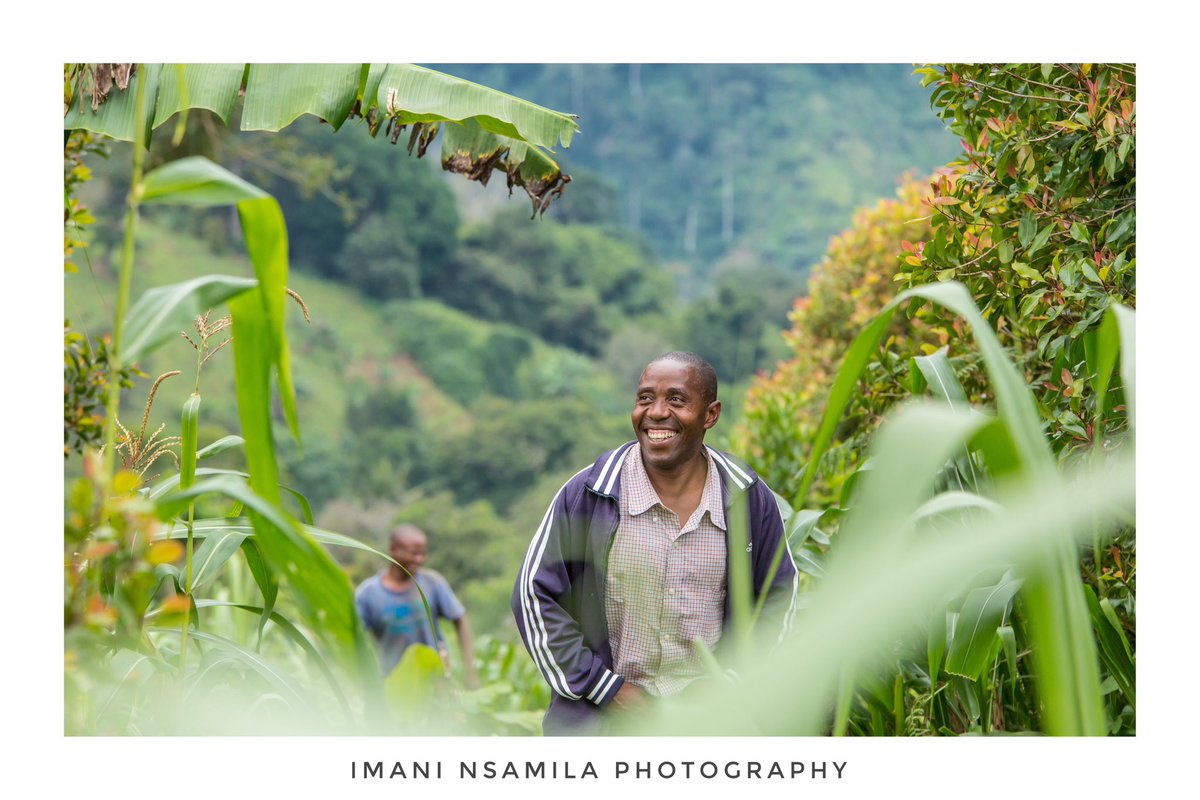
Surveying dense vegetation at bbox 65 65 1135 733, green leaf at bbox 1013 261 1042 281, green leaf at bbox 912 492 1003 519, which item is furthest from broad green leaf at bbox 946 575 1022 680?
green leaf at bbox 912 492 1003 519

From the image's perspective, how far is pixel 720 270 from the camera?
76.9 feet

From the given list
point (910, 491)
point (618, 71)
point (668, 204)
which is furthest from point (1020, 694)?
point (618, 71)

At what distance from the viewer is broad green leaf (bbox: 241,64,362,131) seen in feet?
7.77

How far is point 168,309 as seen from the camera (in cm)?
101

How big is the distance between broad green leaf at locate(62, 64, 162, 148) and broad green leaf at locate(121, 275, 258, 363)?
143 centimetres

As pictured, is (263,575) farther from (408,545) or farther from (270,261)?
(408,545)

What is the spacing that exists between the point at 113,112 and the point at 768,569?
1.76m

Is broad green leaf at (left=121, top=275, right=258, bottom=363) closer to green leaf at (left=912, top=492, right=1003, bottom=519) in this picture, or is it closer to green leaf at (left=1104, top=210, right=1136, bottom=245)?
green leaf at (left=912, top=492, right=1003, bottom=519)

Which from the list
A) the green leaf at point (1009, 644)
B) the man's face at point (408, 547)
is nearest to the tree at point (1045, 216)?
the green leaf at point (1009, 644)

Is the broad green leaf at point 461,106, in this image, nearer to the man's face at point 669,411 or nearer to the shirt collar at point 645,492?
the man's face at point 669,411

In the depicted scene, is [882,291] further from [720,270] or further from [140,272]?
[720,270]

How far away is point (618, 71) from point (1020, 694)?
26127 millimetres

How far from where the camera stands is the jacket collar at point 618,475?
7.54 ft

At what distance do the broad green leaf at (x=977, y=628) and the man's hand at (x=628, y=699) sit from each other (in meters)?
0.61
